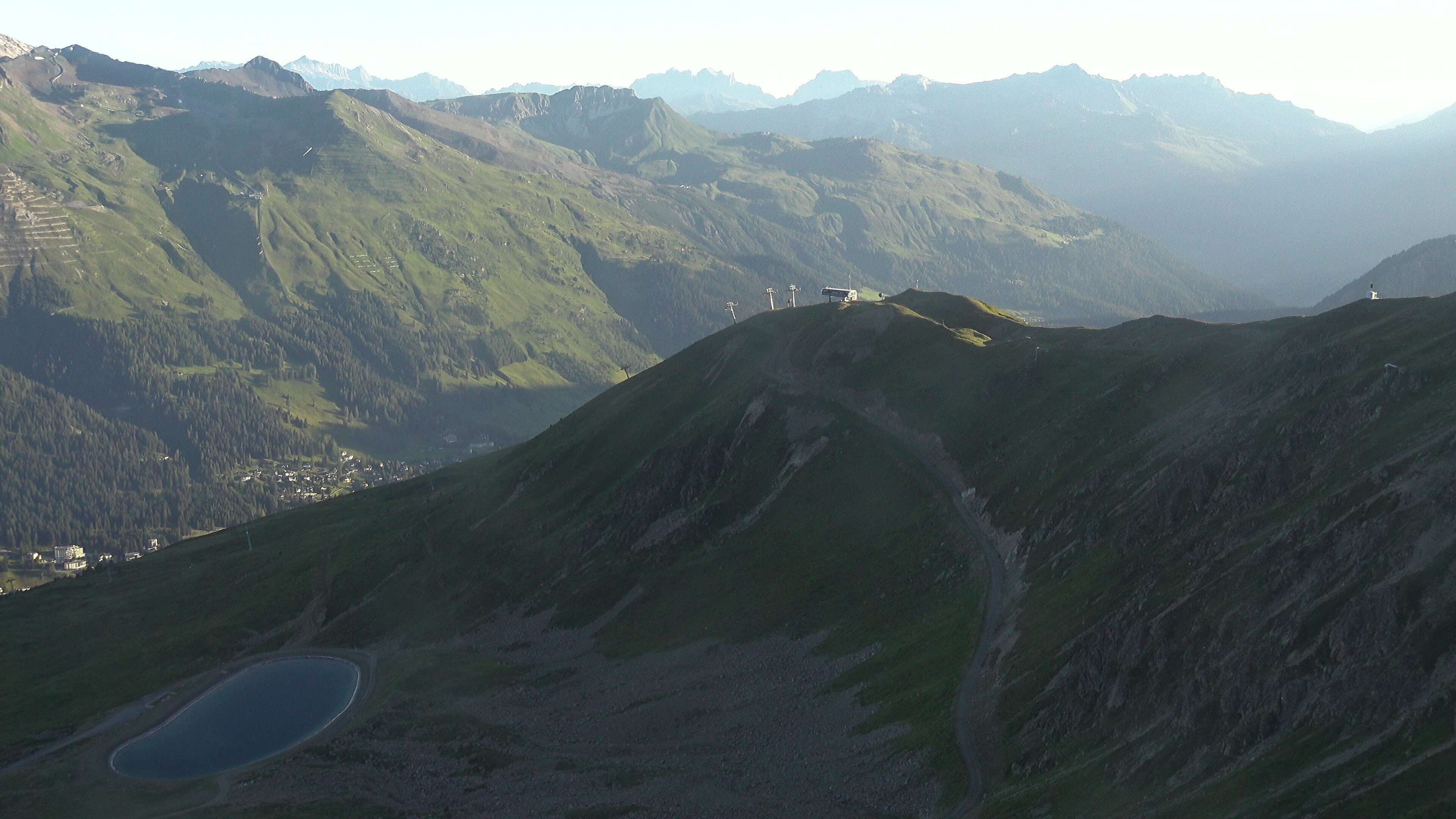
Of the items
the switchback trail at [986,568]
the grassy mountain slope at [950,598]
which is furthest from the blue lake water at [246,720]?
the switchback trail at [986,568]

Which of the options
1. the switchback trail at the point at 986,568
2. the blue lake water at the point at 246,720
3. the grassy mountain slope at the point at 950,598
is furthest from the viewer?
the blue lake water at the point at 246,720

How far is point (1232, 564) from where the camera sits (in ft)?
268

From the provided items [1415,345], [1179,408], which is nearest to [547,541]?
[1179,408]

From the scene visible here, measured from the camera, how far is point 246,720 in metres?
148

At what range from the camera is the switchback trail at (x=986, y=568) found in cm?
8500

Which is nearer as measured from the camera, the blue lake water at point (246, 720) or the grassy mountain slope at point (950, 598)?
the grassy mountain slope at point (950, 598)

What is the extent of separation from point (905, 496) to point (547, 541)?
6598cm

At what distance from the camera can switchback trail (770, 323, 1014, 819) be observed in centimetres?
8500

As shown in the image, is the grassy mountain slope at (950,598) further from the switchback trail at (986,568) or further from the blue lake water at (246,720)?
the blue lake water at (246,720)

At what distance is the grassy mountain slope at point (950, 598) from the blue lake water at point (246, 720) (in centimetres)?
572

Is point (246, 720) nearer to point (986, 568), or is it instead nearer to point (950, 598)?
point (950, 598)

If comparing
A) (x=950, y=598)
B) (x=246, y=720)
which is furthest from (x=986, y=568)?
(x=246, y=720)

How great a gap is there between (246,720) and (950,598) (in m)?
99.8

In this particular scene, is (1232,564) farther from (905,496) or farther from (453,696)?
(453,696)
